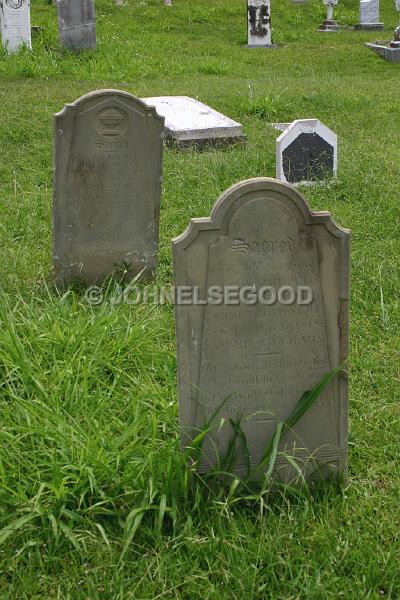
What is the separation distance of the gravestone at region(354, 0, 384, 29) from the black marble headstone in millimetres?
12029

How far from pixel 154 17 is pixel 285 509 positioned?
15.3 m

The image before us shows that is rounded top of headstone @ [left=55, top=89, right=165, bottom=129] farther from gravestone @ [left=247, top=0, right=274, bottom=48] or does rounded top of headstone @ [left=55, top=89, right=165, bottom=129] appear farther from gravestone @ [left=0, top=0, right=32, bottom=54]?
gravestone @ [left=247, top=0, right=274, bottom=48]

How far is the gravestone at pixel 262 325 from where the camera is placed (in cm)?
268

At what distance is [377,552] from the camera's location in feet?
8.42

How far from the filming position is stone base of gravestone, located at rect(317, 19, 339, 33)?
676 inches

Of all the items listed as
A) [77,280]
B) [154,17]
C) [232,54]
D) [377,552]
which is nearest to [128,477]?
[377,552]

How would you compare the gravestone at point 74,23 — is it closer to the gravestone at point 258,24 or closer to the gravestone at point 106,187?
the gravestone at point 258,24

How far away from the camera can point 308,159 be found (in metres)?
6.60

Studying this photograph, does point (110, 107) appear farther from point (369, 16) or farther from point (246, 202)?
point (369, 16)

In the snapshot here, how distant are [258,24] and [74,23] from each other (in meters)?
4.03

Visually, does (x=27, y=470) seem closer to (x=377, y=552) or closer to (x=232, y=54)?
(x=377, y=552)

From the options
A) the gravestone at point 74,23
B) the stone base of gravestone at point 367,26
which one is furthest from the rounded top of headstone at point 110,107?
the stone base of gravestone at point 367,26

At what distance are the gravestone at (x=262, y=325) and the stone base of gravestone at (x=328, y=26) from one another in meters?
15.5

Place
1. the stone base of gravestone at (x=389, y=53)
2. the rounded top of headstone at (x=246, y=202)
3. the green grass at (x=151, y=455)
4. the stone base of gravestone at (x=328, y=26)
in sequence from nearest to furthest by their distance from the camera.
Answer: the green grass at (x=151, y=455), the rounded top of headstone at (x=246, y=202), the stone base of gravestone at (x=389, y=53), the stone base of gravestone at (x=328, y=26)
